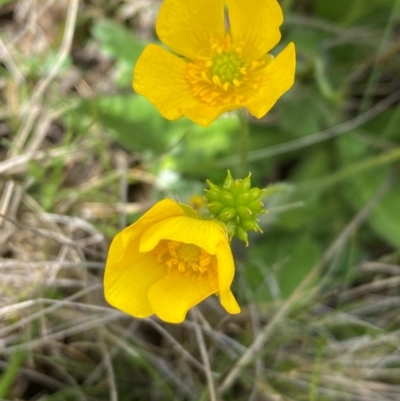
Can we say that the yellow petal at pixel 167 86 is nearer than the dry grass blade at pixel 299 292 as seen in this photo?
Yes

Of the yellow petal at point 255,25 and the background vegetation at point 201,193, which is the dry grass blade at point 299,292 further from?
the yellow petal at point 255,25

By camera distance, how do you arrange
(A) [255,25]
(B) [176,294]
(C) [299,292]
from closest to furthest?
(B) [176,294]
(A) [255,25]
(C) [299,292]

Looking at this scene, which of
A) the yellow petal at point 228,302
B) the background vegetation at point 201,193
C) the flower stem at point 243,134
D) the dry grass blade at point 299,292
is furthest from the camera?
the background vegetation at point 201,193

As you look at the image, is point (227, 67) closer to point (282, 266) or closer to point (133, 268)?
point (133, 268)

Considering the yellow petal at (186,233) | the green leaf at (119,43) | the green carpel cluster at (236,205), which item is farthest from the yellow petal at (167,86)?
the green leaf at (119,43)

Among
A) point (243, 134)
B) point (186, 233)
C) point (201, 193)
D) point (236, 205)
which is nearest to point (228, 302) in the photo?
point (186, 233)
